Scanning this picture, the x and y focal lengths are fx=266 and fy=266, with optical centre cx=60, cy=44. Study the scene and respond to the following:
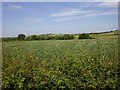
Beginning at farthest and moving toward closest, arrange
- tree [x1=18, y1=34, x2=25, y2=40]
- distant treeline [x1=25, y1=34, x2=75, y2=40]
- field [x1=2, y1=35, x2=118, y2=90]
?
distant treeline [x1=25, y1=34, x2=75, y2=40], tree [x1=18, y1=34, x2=25, y2=40], field [x1=2, y1=35, x2=118, y2=90]

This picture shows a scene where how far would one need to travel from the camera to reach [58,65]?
216 inches

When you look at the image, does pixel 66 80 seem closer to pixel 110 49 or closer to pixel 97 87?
pixel 97 87

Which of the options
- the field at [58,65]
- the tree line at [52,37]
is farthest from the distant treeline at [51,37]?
the field at [58,65]

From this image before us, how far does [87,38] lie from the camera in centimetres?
586

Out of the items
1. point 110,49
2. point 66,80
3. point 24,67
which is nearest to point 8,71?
point 24,67

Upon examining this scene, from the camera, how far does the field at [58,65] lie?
A: 5320 millimetres

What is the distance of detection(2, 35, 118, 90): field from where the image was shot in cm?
532

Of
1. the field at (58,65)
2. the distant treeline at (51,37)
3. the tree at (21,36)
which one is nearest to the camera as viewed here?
the field at (58,65)

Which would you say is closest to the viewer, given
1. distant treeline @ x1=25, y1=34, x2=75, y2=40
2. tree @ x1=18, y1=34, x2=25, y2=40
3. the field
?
the field

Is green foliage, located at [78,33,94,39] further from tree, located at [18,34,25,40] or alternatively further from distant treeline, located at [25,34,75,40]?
tree, located at [18,34,25,40]

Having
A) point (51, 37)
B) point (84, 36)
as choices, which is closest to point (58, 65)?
point (51, 37)

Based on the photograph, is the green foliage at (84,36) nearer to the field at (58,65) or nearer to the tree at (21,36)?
the field at (58,65)

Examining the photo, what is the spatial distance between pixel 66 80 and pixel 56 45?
937mm

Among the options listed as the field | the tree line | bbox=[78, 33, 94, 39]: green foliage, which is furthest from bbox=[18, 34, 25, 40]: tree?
bbox=[78, 33, 94, 39]: green foliage
